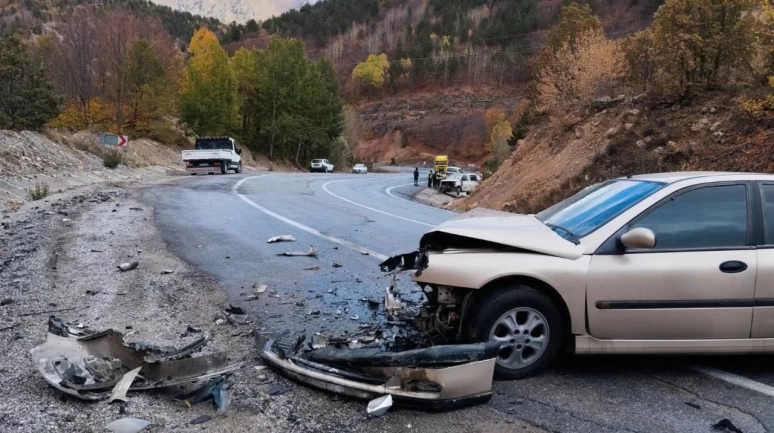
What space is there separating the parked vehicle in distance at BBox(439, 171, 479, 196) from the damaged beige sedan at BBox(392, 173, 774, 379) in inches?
1311

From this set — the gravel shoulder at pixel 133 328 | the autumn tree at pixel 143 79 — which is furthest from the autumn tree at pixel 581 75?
the autumn tree at pixel 143 79

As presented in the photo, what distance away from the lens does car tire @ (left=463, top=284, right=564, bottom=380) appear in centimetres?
391

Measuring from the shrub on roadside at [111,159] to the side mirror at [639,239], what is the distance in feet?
88.0

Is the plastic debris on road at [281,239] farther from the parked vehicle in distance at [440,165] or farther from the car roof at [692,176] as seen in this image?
the parked vehicle in distance at [440,165]

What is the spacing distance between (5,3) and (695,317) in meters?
158

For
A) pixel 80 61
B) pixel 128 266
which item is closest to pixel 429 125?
pixel 80 61

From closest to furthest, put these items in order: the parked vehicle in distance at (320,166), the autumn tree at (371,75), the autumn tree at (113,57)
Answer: the autumn tree at (113,57), the parked vehicle in distance at (320,166), the autumn tree at (371,75)

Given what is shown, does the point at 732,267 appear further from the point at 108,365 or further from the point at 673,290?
the point at 108,365

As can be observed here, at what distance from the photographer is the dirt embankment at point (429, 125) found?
106 metres

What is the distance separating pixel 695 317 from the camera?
391 centimetres

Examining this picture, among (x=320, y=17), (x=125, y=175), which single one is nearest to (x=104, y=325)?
(x=125, y=175)

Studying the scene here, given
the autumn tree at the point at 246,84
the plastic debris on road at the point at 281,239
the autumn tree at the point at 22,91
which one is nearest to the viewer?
the plastic debris on road at the point at 281,239

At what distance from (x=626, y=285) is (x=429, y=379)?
59.6 inches

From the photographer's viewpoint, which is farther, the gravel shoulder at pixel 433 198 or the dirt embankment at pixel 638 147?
the gravel shoulder at pixel 433 198
